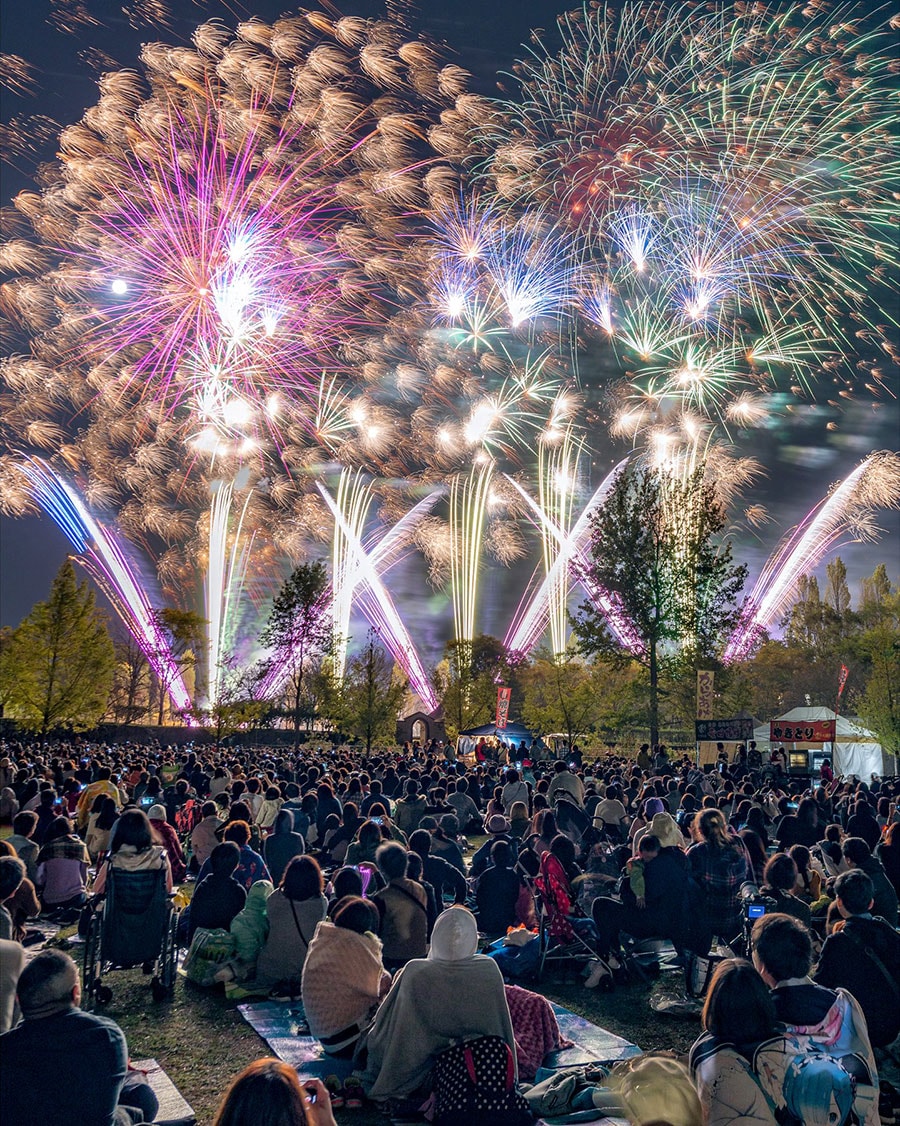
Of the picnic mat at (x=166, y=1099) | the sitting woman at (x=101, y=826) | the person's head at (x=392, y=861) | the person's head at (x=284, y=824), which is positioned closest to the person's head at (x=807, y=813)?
the person's head at (x=284, y=824)

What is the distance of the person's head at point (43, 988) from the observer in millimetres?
3924

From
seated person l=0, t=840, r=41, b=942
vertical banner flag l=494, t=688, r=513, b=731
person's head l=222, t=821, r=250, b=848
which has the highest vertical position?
vertical banner flag l=494, t=688, r=513, b=731

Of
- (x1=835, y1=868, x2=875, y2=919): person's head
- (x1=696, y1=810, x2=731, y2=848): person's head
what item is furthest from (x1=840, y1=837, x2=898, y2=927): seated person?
(x1=835, y1=868, x2=875, y2=919): person's head

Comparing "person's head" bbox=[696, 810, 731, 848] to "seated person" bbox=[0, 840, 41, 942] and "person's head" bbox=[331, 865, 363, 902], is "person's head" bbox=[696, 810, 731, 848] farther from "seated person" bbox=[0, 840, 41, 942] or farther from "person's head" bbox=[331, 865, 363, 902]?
"seated person" bbox=[0, 840, 41, 942]

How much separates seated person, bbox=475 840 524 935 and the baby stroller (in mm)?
3667


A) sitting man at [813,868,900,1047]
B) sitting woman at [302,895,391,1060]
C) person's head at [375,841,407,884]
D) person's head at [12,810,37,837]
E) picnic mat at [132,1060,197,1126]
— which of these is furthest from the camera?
person's head at [12,810,37,837]

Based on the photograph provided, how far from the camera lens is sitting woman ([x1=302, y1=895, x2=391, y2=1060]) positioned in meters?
6.57

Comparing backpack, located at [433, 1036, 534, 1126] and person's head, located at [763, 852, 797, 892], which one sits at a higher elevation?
person's head, located at [763, 852, 797, 892]

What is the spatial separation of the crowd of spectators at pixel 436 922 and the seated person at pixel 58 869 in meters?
0.03

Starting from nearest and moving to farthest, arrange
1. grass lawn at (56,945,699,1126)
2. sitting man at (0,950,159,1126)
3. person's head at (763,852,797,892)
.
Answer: sitting man at (0,950,159,1126) < grass lawn at (56,945,699,1126) < person's head at (763,852,797,892)

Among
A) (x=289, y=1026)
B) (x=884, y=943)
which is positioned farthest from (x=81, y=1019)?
(x=884, y=943)

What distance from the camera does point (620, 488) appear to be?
40.4 m

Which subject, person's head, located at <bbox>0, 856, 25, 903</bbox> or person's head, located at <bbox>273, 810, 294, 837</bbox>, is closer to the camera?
person's head, located at <bbox>0, 856, 25, 903</bbox>

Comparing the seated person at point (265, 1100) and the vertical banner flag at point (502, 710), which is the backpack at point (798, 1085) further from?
the vertical banner flag at point (502, 710)
